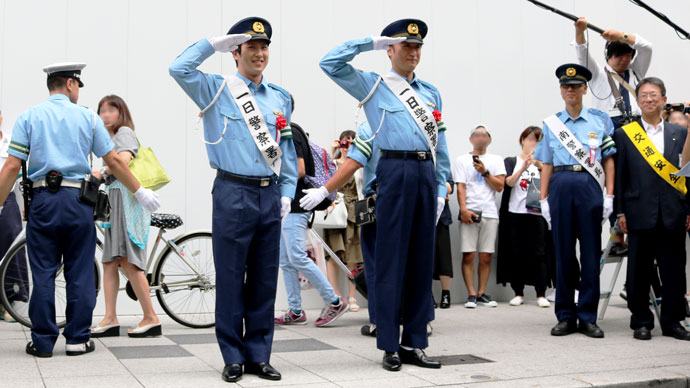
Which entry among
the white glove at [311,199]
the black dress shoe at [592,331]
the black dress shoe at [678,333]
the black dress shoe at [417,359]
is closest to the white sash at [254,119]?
the white glove at [311,199]

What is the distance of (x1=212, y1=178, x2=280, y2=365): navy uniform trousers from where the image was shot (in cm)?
451

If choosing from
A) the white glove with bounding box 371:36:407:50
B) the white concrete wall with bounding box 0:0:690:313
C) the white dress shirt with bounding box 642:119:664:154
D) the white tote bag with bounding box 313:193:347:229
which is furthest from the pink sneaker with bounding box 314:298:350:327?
the white dress shirt with bounding box 642:119:664:154

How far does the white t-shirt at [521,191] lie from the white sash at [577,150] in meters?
2.44

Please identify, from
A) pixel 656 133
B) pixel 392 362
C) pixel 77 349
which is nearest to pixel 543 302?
pixel 656 133

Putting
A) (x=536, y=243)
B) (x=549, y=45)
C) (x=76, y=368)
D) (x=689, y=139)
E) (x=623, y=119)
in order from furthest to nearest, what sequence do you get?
(x=549, y=45) < (x=536, y=243) < (x=623, y=119) < (x=689, y=139) < (x=76, y=368)

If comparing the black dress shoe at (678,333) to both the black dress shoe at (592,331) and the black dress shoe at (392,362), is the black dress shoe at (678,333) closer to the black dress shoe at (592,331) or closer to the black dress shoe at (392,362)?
the black dress shoe at (592,331)

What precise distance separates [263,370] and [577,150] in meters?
3.22

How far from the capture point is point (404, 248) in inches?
194

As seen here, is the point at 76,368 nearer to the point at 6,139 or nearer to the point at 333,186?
the point at 333,186

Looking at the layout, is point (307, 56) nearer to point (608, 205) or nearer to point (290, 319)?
point (290, 319)

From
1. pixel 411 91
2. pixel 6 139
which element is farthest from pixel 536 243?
pixel 6 139

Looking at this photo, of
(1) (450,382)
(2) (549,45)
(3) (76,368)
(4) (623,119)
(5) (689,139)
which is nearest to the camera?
(1) (450,382)

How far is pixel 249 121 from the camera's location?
4598 mm

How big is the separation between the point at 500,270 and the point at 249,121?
5159mm
